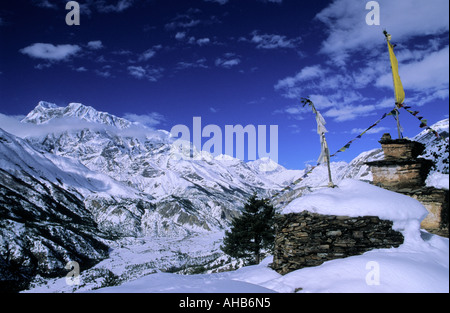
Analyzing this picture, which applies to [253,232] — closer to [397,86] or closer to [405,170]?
[405,170]

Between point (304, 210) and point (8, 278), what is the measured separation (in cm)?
17196

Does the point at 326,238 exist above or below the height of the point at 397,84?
below

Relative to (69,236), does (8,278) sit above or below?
below

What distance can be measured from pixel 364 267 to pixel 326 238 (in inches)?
95.8

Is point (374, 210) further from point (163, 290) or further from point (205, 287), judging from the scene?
point (163, 290)

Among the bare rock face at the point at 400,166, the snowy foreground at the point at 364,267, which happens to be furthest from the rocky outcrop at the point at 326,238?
the bare rock face at the point at 400,166

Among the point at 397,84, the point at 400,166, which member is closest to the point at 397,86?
the point at 397,84

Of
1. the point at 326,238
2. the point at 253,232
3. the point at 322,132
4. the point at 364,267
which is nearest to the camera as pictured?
the point at 364,267

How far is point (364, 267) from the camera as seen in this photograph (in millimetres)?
8375

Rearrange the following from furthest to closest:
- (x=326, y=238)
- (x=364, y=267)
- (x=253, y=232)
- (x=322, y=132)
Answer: (x=253, y=232)
(x=322, y=132)
(x=326, y=238)
(x=364, y=267)

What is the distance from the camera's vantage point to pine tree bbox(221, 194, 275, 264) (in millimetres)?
31969

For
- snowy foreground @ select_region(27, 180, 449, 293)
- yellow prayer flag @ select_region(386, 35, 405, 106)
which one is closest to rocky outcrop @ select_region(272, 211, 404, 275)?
snowy foreground @ select_region(27, 180, 449, 293)
